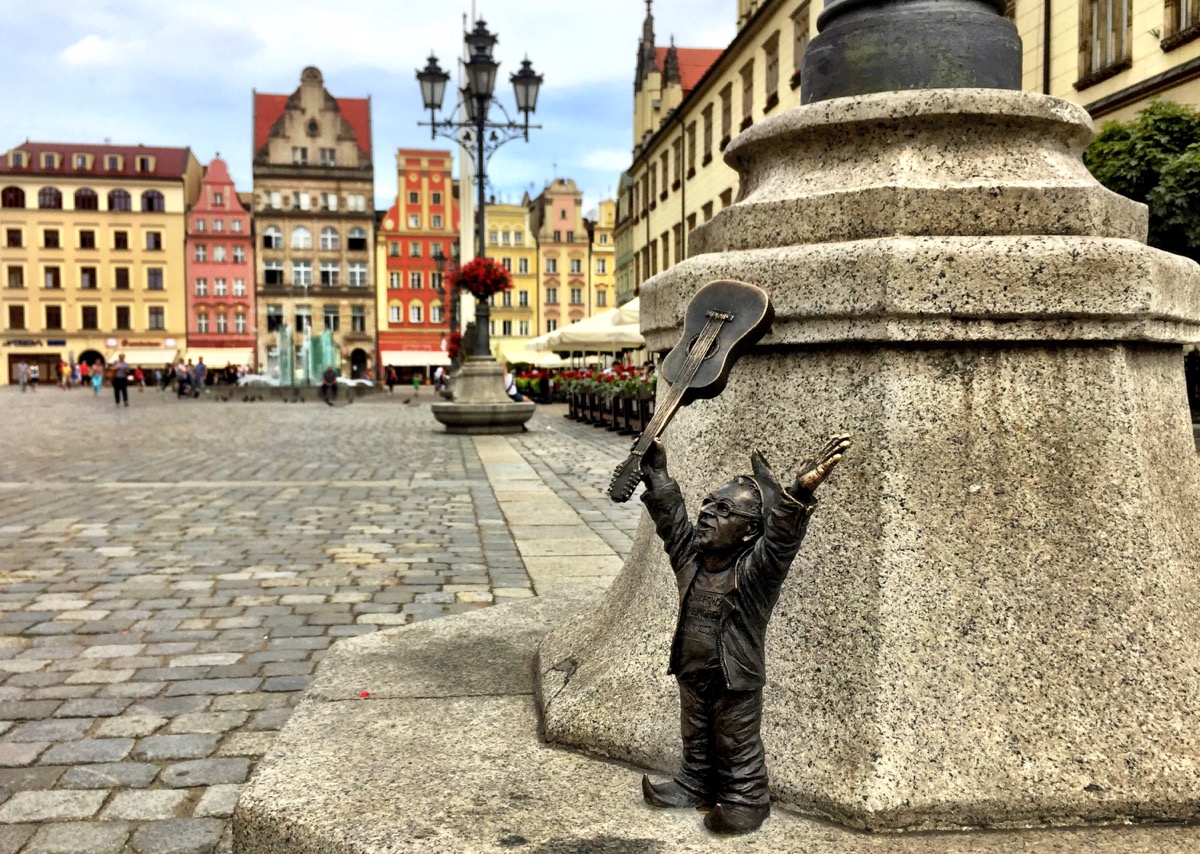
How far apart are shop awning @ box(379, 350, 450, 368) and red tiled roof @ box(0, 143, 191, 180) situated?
19.0m

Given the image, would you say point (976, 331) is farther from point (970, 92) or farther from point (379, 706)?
point (379, 706)

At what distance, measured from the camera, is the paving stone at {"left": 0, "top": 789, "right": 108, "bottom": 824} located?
2.67 metres

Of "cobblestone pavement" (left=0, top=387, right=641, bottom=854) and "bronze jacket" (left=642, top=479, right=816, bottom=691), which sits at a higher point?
"bronze jacket" (left=642, top=479, right=816, bottom=691)

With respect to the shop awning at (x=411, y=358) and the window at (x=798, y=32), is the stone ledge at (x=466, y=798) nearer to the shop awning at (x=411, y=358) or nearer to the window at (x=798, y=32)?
the window at (x=798, y=32)

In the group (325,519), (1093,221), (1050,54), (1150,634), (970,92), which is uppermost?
(1050,54)

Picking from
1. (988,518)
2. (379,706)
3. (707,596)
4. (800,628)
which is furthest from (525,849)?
(988,518)

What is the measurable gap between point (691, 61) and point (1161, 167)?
3756cm

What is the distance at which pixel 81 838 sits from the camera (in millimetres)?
2557

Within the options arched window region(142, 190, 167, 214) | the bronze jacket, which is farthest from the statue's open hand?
arched window region(142, 190, 167, 214)

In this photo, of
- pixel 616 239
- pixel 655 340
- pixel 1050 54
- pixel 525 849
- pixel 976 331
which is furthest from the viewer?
pixel 616 239

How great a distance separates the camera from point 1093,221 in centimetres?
210

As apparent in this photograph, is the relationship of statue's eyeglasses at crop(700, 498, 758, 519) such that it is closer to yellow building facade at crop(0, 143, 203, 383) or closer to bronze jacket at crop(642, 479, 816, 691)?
bronze jacket at crop(642, 479, 816, 691)

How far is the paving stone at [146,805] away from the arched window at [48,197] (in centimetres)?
7615

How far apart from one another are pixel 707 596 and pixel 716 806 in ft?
1.34
